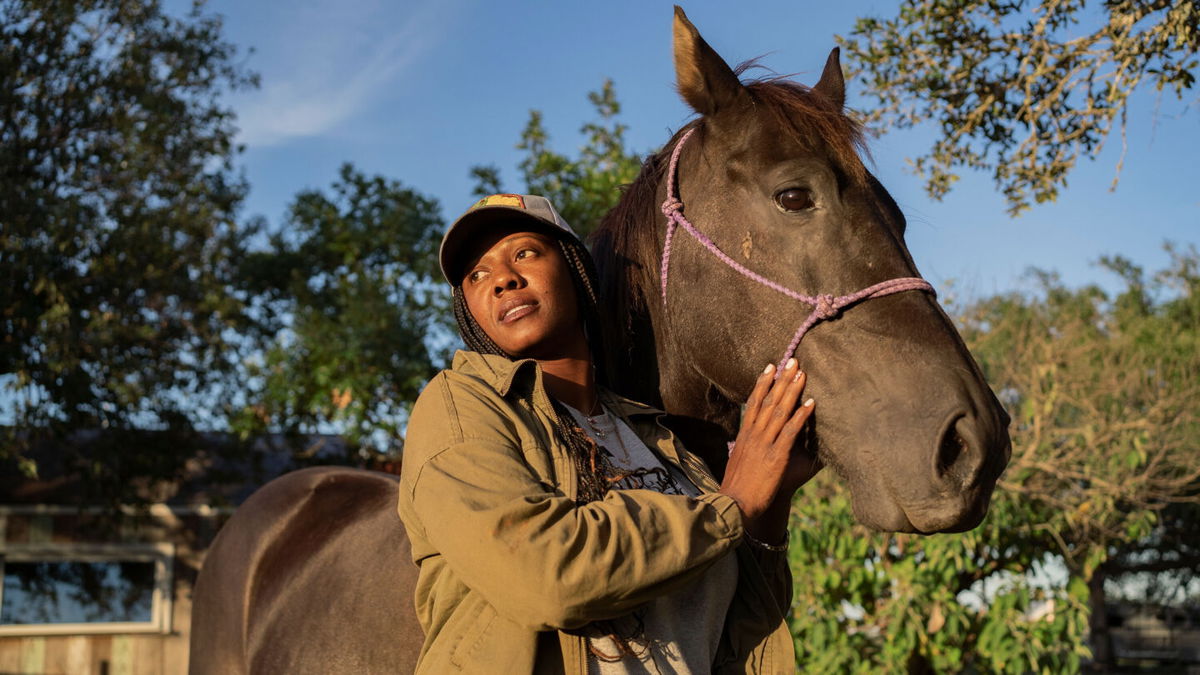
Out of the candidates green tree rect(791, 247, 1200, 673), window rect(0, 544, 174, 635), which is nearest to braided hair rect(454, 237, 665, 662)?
green tree rect(791, 247, 1200, 673)

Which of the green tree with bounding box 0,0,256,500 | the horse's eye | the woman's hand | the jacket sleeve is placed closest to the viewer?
the jacket sleeve

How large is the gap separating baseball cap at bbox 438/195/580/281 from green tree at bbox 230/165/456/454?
8.92 metres

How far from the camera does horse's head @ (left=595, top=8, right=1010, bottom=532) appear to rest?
1.61 m

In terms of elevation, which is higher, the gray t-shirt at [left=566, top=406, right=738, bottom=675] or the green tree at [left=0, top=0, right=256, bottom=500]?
the green tree at [left=0, top=0, right=256, bottom=500]

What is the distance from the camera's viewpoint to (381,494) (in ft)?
10.7

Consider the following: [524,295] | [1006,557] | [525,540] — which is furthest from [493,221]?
[1006,557]

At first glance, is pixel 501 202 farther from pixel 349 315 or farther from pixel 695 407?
pixel 349 315

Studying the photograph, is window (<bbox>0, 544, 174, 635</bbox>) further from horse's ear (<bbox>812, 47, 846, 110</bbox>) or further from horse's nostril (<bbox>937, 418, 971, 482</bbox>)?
horse's nostril (<bbox>937, 418, 971, 482</bbox>)

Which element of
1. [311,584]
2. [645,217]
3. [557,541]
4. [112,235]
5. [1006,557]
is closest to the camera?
[557,541]

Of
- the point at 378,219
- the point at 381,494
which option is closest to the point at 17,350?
the point at 378,219

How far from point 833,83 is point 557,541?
1501mm

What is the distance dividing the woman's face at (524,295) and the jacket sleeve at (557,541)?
0.47 meters

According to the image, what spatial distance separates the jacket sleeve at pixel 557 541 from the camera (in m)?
1.46

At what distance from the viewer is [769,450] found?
5.82 feet
